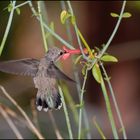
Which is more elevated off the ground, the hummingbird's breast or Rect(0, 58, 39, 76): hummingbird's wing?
Rect(0, 58, 39, 76): hummingbird's wing

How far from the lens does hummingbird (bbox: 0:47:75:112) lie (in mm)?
1734

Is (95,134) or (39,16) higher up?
(39,16)

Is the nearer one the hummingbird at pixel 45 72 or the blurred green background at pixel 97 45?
the hummingbird at pixel 45 72

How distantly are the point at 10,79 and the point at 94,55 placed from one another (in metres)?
1.98

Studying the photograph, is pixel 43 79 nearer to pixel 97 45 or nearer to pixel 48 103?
pixel 48 103

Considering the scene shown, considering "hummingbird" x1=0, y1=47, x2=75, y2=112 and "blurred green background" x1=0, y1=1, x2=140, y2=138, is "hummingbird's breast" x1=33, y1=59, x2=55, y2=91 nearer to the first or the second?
"hummingbird" x1=0, y1=47, x2=75, y2=112

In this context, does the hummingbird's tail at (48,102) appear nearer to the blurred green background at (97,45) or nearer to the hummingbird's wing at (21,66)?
the hummingbird's wing at (21,66)

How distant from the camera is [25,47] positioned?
424cm

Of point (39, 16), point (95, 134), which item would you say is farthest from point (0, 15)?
point (39, 16)

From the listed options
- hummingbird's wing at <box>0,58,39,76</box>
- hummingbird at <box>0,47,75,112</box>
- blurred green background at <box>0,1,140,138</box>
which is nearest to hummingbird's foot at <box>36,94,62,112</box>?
hummingbird at <box>0,47,75,112</box>

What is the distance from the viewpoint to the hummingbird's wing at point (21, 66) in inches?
67.2

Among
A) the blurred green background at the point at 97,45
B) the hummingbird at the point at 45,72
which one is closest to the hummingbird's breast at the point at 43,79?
the hummingbird at the point at 45,72

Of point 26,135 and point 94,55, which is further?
point 26,135

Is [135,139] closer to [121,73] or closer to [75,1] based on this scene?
[121,73]
